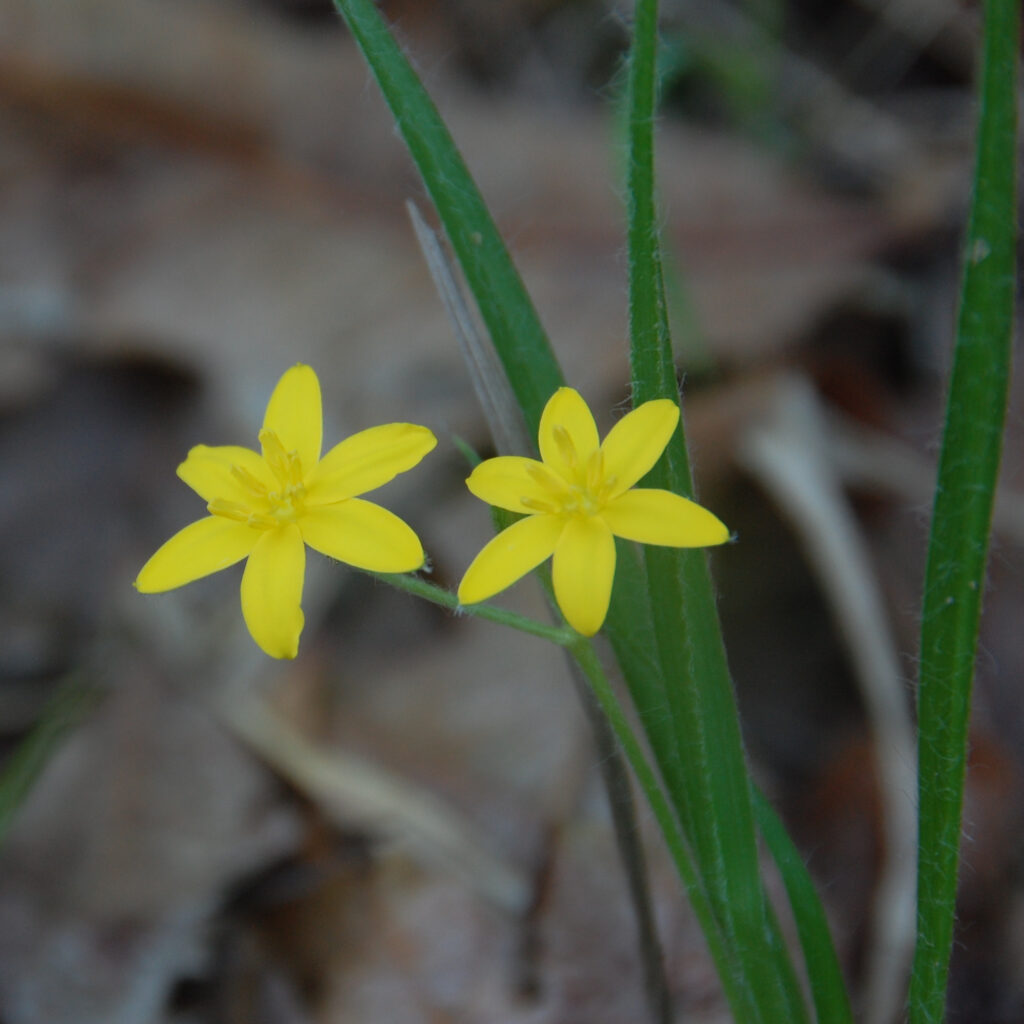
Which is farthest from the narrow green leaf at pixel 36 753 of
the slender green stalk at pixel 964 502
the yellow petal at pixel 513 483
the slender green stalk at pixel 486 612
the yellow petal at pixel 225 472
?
the slender green stalk at pixel 964 502

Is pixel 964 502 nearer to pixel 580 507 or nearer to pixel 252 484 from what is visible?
pixel 580 507

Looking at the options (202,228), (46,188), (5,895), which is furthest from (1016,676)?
(46,188)

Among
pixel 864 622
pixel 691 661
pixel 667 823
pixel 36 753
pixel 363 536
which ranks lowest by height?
pixel 36 753

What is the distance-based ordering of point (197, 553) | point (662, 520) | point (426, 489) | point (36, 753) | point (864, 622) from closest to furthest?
1. point (662, 520)
2. point (197, 553)
3. point (36, 753)
4. point (864, 622)
5. point (426, 489)

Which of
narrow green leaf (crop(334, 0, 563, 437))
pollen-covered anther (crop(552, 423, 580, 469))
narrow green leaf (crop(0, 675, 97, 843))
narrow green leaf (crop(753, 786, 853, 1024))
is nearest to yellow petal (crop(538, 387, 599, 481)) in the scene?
pollen-covered anther (crop(552, 423, 580, 469))

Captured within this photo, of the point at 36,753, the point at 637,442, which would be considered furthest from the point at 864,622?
the point at 36,753

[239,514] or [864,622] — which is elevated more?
[239,514]

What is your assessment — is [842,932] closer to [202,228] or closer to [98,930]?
[98,930]
